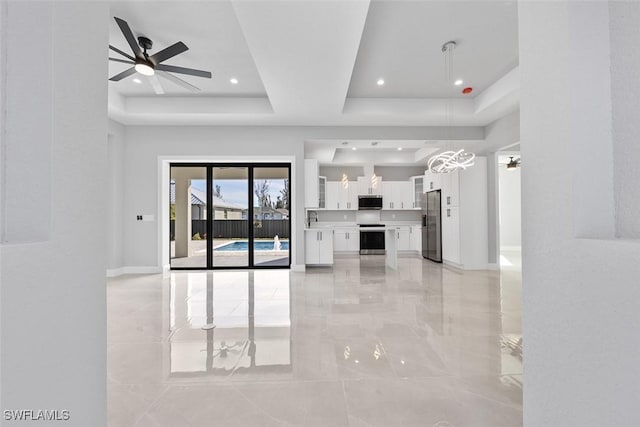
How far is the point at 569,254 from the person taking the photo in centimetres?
76

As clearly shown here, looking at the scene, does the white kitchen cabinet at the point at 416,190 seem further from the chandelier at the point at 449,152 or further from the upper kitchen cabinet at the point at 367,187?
the chandelier at the point at 449,152

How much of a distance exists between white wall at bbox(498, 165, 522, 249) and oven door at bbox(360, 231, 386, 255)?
4.36 m

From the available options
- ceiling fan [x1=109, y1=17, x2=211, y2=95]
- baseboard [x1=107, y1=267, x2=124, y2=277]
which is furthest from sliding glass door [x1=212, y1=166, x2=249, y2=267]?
ceiling fan [x1=109, y1=17, x2=211, y2=95]

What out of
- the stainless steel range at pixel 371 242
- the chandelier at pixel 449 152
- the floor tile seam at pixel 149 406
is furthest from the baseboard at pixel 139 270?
the chandelier at pixel 449 152

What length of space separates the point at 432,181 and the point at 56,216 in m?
7.06

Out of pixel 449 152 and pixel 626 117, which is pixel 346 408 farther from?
pixel 449 152

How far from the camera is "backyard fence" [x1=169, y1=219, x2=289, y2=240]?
5.97m

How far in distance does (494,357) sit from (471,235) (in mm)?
4199

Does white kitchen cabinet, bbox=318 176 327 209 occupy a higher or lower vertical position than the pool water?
higher

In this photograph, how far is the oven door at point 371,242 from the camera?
26.6 feet

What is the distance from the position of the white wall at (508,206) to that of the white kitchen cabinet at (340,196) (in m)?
5.02

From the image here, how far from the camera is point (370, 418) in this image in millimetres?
1439

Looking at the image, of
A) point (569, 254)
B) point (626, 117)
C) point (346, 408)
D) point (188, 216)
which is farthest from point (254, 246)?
point (626, 117)

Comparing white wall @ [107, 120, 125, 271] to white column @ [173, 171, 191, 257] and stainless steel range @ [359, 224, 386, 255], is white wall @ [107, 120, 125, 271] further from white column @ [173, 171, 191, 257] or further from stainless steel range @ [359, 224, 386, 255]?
stainless steel range @ [359, 224, 386, 255]
